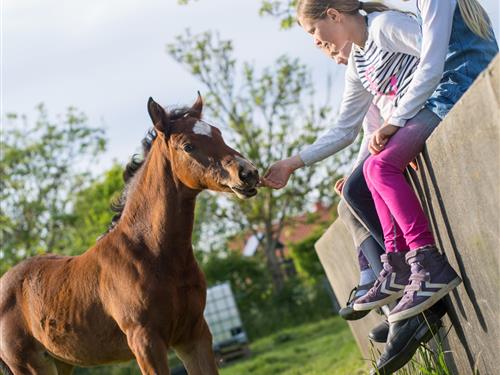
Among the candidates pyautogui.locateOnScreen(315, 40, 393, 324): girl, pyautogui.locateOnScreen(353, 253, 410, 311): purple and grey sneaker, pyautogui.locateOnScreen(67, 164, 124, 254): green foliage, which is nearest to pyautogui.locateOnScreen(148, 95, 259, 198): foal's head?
pyautogui.locateOnScreen(315, 40, 393, 324): girl

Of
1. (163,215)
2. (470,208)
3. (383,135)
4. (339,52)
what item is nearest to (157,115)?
(163,215)

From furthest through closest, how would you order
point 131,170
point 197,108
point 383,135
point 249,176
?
point 131,170
point 197,108
point 249,176
point 383,135

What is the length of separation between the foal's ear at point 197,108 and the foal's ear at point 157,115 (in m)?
0.21

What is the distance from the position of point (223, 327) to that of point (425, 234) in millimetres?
18703

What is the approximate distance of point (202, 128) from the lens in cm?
545

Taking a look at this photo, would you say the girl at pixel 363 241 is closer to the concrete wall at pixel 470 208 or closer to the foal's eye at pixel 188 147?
the concrete wall at pixel 470 208

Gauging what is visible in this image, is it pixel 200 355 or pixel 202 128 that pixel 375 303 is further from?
pixel 202 128

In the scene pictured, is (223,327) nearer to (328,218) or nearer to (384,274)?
(328,218)

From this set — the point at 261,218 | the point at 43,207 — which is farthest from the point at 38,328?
the point at 261,218

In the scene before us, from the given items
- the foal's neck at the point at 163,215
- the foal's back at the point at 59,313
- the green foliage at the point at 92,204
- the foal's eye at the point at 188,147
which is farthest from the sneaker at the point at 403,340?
the green foliage at the point at 92,204

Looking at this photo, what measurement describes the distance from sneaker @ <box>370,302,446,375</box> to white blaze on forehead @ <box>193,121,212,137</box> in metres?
1.72

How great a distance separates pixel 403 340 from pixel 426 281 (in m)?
0.42

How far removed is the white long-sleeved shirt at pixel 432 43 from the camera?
4.06 meters

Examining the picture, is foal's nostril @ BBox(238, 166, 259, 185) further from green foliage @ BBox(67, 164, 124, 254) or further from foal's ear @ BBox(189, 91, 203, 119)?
green foliage @ BBox(67, 164, 124, 254)
